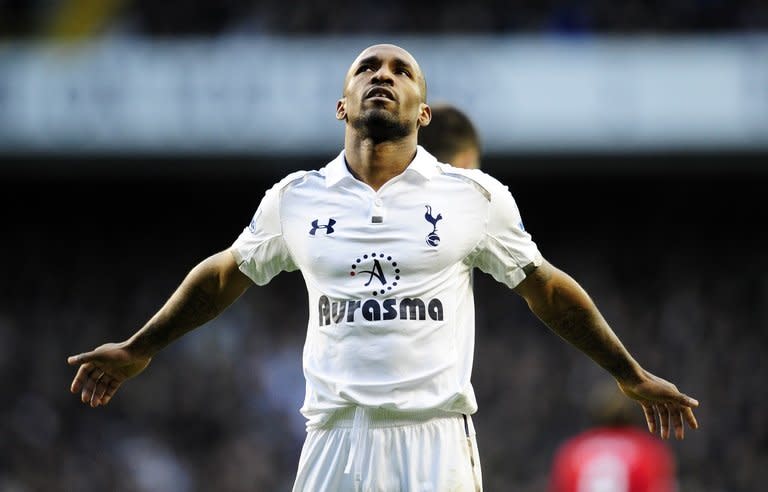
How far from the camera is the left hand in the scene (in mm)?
4301

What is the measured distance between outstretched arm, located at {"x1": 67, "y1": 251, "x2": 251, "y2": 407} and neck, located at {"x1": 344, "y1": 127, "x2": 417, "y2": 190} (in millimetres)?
553

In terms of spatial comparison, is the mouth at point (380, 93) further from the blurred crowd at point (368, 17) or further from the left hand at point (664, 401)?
the blurred crowd at point (368, 17)

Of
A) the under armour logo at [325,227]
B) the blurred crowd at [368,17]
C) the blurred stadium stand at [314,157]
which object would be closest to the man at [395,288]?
the under armour logo at [325,227]

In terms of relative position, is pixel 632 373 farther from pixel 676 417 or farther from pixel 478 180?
pixel 478 180

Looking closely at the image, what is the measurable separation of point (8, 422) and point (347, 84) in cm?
1218

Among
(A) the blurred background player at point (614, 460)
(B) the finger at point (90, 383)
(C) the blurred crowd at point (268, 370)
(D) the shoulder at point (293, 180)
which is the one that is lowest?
(C) the blurred crowd at point (268, 370)

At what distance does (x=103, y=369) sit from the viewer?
443 cm

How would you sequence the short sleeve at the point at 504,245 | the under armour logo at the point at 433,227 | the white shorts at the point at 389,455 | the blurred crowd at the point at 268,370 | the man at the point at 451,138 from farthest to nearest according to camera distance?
the blurred crowd at the point at 268,370 < the man at the point at 451,138 < the short sleeve at the point at 504,245 < the under armour logo at the point at 433,227 < the white shorts at the point at 389,455

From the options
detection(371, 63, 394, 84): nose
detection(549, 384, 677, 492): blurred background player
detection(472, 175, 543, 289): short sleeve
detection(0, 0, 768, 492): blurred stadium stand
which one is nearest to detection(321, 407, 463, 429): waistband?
detection(472, 175, 543, 289): short sleeve

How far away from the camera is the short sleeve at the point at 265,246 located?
166 inches

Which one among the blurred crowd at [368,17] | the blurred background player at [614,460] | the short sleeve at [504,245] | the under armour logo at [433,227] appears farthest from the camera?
the blurred crowd at [368,17]

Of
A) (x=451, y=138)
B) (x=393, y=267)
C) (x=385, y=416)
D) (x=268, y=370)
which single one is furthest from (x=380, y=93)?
(x=268, y=370)

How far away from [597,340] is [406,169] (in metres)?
0.84

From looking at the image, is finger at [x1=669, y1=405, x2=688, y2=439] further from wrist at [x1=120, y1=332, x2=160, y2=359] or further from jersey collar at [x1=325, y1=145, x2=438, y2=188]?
wrist at [x1=120, y1=332, x2=160, y2=359]
